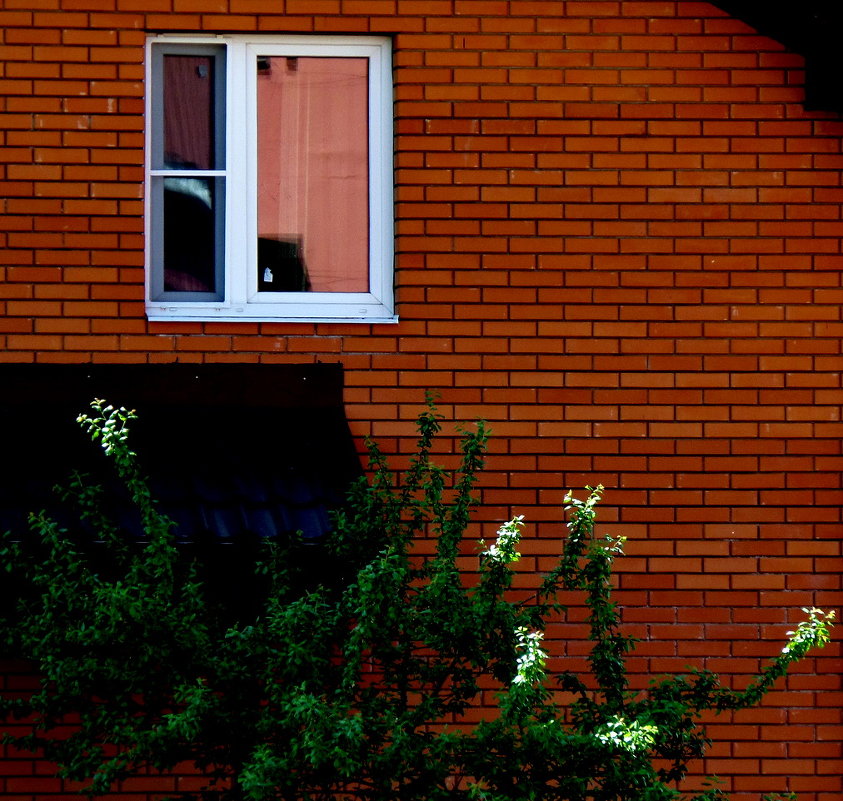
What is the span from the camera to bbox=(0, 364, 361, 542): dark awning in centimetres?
471

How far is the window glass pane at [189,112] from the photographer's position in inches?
216

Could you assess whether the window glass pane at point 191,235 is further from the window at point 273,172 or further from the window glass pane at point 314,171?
the window glass pane at point 314,171

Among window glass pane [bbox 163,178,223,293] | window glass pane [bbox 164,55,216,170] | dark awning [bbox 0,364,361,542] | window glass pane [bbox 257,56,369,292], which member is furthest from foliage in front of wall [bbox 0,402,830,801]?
window glass pane [bbox 164,55,216,170]

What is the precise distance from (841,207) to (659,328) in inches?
42.0

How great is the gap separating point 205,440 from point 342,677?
1.58m

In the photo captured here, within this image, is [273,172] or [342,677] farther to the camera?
[273,172]

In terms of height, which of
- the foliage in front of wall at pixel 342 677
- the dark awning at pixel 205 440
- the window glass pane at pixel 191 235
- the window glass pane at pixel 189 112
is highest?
the window glass pane at pixel 189 112

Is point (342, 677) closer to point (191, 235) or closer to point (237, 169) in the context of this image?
point (191, 235)

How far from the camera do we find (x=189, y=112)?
217 inches

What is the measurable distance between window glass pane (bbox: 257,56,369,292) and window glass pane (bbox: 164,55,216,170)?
0.83 ft

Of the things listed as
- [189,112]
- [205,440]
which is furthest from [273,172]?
[205,440]

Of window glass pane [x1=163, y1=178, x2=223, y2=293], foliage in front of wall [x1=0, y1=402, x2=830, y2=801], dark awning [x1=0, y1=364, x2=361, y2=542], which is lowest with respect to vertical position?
foliage in front of wall [x1=0, y1=402, x2=830, y2=801]

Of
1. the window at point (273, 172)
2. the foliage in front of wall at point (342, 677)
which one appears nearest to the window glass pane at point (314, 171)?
the window at point (273, 172)

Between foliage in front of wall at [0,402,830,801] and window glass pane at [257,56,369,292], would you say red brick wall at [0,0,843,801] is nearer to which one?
window glass pane at [257,56,369,292]
